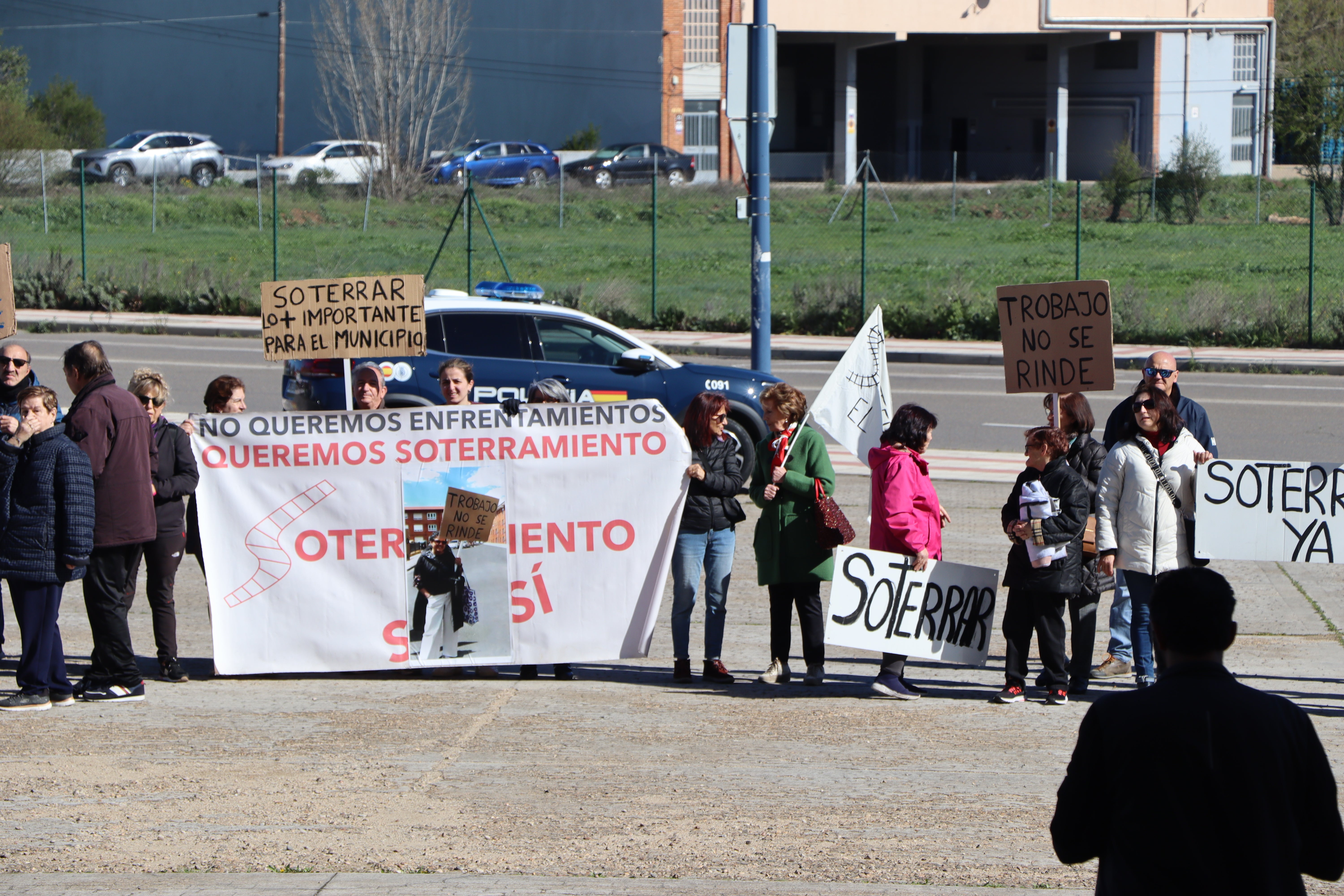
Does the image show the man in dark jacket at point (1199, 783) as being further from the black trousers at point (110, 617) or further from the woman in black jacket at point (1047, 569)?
the black trousers at point (110, 617)

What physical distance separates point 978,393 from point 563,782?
1388cm

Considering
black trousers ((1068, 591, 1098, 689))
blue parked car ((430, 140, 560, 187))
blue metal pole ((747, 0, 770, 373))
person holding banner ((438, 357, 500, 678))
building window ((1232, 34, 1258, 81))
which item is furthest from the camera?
building window ((1232, 34, 1258, 81))

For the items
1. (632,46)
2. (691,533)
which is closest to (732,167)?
(632,46)

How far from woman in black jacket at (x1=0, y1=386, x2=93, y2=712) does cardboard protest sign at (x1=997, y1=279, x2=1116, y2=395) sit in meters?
4.59

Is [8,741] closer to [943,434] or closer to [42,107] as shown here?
[943,434]

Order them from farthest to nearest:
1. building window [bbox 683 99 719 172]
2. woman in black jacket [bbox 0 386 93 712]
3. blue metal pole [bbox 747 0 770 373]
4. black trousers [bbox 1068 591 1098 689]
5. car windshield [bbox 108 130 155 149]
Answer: building window [bbox 683 99 719 172] < car windshield [bbox 108 130 155 149] < blue metal pole [bbox 747 0 770 373] < black trousers [bbox 1068 591 1098 689] < woman in black jacket [bbox 0 386 93 712]

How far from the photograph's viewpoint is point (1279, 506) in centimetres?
717

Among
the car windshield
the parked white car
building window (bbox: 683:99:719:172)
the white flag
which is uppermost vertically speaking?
building window (bbox: 683:99:719:172)

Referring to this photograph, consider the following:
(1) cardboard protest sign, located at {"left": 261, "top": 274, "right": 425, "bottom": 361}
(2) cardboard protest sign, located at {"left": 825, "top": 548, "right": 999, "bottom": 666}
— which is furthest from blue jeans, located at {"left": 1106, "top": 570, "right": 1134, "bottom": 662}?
(1) cardboard protest sign, located at {"left": 261, "top": 274, "right": 425, "bottom": 361}

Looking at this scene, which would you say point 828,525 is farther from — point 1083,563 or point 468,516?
point 468,516

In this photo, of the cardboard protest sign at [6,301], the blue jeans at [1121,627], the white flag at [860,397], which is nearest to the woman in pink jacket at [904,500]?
the white flag at [860,397]

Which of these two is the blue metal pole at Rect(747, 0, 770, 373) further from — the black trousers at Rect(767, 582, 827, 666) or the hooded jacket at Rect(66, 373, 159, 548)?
the hooded jacket at Rect(66, 373, 159, 548)

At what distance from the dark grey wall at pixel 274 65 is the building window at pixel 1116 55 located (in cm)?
1937

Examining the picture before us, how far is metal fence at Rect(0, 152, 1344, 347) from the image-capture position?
25609 mm
